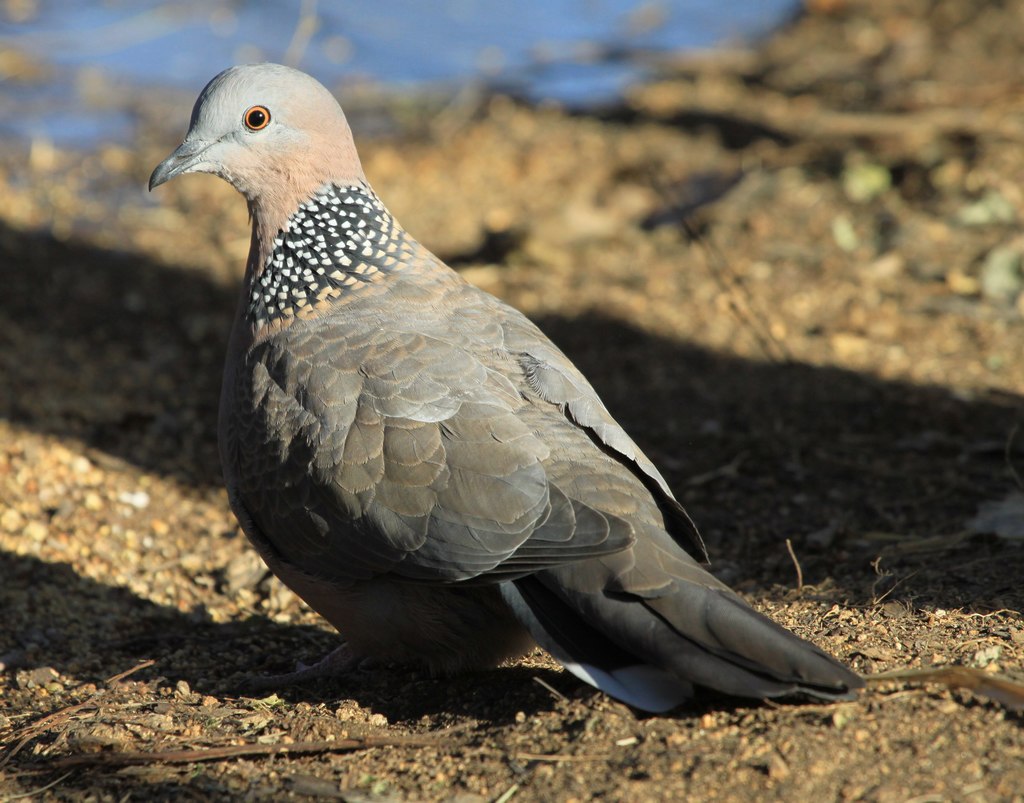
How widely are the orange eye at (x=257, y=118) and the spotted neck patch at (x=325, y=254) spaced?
324 millimetres

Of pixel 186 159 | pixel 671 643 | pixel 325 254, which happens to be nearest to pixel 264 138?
pixel 186 159

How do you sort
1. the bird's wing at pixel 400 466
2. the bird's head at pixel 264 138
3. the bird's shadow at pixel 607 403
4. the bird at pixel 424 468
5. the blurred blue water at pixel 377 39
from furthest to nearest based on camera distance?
the blurred blue water at pixel 377 39, the bird's shadow at pixel 607 403, the bird's head at pixel 264 138, the bird's wing at pixel 400 466, the bird at pixel 424 468

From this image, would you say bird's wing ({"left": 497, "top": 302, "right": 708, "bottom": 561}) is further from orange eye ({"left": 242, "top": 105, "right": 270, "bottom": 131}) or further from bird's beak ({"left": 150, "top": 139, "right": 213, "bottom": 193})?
bird's beak ({"left": 150, "top": 139, "right": 213, "bottom": 193})

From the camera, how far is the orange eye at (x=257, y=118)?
14.8 feet

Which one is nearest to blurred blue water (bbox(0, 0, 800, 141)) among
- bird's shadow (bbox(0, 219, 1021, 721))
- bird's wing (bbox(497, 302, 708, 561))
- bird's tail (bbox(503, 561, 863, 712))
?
bird's shadow (bbox(0, 219, 1021, 721))

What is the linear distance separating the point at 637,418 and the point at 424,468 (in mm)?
2801

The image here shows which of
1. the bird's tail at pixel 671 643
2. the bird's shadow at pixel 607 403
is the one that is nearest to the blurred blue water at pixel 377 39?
the bird's shadow at pixel 607 403

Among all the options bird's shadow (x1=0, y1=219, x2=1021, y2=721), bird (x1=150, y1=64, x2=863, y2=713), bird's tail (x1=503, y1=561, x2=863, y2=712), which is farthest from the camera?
bird's shadow (x1=0, y1=219, x2=1021, y2=721)

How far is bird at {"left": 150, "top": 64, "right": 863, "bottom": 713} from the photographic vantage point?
133 inches

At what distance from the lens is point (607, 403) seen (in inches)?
257

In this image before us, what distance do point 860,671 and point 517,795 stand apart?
1.09 meters

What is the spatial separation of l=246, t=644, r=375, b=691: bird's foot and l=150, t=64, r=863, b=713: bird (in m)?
0.02

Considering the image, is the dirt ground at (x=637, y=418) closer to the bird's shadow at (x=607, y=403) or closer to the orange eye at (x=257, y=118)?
the bird's shadow at (x=607, y=403)

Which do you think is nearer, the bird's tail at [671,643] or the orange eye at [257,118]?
the bird's tail at [671,643]
